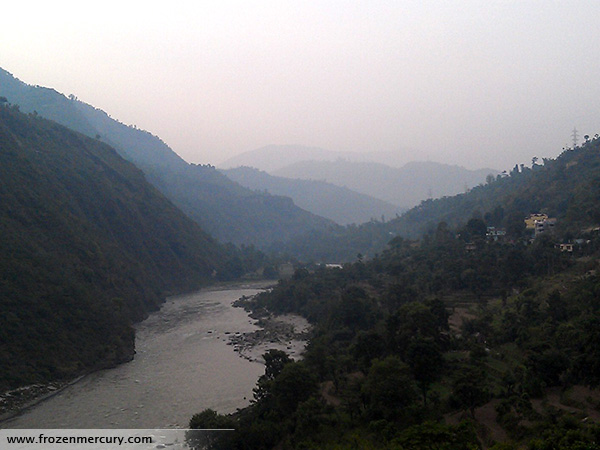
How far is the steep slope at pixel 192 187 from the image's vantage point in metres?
85.2

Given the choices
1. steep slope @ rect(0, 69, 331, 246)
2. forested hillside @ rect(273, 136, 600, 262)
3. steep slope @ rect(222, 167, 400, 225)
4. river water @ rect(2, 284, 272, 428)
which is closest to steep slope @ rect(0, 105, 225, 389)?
river water @ rect(2, 284, 272, 428)

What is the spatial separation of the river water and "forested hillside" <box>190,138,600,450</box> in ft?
11.1

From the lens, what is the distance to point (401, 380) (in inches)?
551

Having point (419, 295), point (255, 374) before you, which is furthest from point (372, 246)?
point (255, 374)

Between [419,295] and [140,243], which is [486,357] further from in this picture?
[140,243]

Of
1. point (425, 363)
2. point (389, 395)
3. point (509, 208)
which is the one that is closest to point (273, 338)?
point (425, 363)

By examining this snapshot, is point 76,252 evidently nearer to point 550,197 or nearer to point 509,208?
point 509,208

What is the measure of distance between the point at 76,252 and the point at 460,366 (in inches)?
1071

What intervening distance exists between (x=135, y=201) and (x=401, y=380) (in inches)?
1808

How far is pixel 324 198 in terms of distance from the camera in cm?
17588

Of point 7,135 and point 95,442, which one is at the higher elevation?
point 7,135

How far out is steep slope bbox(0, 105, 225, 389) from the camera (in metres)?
23.6

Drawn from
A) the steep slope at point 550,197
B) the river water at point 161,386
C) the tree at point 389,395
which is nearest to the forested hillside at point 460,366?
the tree at point 389,395

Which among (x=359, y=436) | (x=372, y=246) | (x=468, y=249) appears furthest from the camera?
(x=372, y=246)
